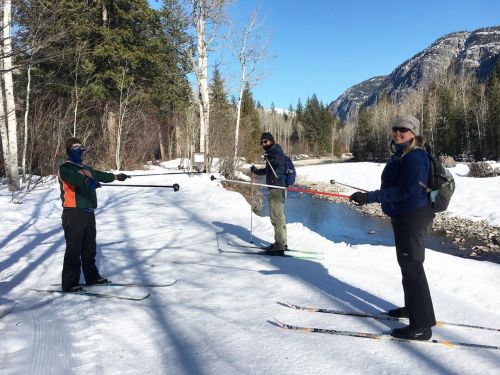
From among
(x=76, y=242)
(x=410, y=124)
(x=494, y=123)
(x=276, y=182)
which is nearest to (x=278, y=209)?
(x=276, y=182)

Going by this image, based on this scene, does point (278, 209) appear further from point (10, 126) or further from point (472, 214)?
point (472, 214)

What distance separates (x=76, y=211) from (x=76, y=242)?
366 millimetres

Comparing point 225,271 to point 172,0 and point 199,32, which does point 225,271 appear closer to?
point 199,32

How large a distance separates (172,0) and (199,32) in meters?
2.16

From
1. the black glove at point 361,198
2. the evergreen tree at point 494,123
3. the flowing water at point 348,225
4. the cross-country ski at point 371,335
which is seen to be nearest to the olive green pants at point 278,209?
the black glove at point 361,198

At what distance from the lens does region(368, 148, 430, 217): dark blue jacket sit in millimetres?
3203

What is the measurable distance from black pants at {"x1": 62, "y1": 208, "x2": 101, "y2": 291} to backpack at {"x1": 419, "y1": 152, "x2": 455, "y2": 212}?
372cm

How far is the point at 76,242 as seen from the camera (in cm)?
449

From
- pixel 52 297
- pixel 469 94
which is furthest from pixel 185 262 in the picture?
pixel 469 94

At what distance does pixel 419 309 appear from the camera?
332 cm

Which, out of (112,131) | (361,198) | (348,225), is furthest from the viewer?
(112,131)

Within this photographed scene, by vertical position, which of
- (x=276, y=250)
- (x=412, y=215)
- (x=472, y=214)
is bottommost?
(x=472, y=214)

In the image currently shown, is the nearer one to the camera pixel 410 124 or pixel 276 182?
pixel 410 124

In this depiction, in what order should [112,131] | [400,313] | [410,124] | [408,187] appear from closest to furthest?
[408,187] < [410,124] < [400,313] < [112,131]
